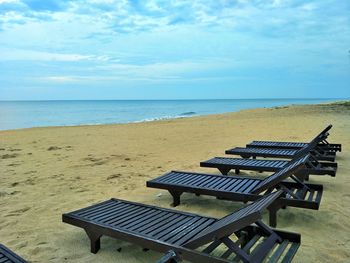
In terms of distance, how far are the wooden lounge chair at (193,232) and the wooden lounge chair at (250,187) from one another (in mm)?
618

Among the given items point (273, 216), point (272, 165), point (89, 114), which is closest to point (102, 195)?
point (273, 216)

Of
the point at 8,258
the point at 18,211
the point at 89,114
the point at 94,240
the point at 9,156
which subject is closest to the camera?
the point at 8,258

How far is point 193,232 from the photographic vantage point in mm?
2914

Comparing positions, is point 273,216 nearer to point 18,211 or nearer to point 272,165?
point 272,165

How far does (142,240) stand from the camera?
2852mm

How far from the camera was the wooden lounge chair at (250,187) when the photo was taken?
365 centimetres

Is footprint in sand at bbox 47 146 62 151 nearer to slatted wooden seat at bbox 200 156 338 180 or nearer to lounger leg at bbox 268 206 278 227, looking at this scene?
slatted wooden seat at bbox 200 156 338 180

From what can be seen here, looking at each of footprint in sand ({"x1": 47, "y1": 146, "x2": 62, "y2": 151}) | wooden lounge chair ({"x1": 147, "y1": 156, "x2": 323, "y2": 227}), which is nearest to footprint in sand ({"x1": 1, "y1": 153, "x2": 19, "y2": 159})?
footprint in sand ({"x1": 47, "y1": 146, "x2": 62, "y2": 151})

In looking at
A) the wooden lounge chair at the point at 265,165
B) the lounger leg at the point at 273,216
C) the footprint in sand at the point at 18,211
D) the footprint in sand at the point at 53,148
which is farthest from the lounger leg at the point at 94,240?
the footprint in sand at the point at 53,148

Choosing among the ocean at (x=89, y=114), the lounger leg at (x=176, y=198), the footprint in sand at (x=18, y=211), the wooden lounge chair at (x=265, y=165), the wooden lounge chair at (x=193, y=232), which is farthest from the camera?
the ocean at (x=89, y=114)

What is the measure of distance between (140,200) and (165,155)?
148 inches

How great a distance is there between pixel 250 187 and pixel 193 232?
1602 mm

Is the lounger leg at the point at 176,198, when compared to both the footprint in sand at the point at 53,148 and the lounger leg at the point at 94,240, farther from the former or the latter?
the footprint in sand at the point at 53,148

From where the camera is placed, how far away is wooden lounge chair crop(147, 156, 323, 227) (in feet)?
12.0
